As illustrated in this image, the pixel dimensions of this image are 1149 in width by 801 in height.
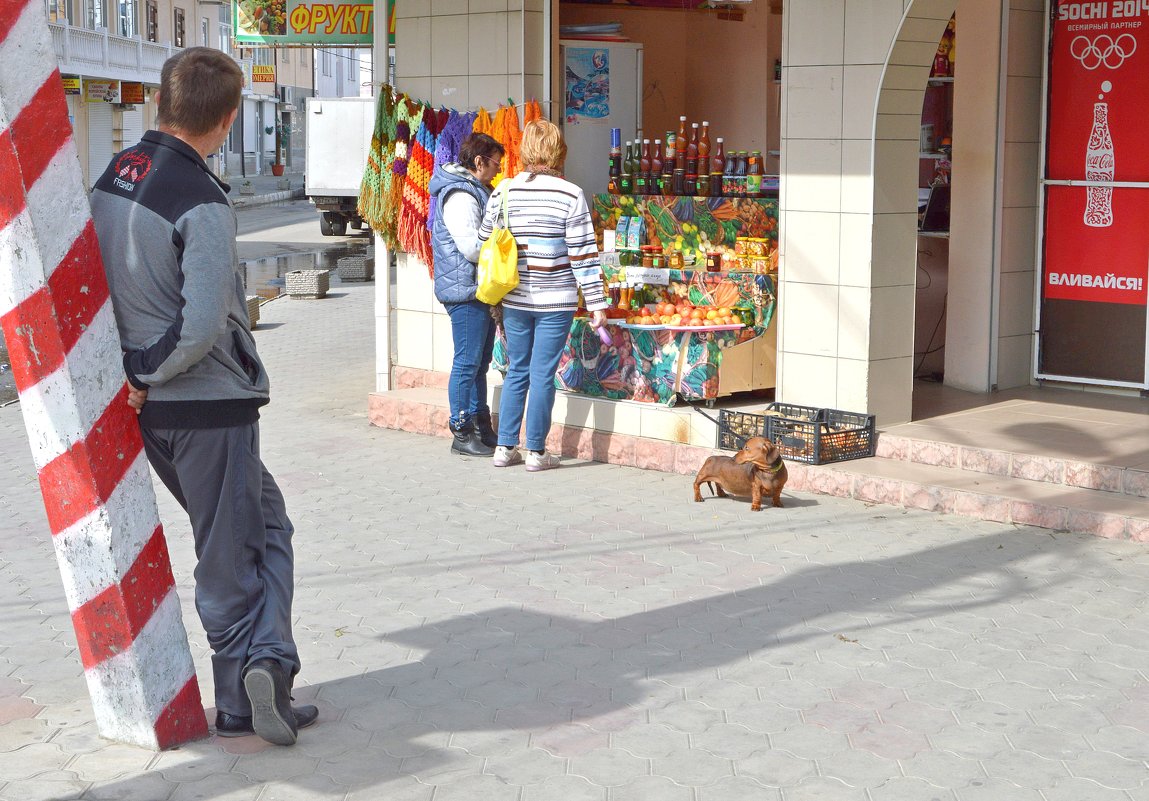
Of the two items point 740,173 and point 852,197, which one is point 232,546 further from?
point 740,173

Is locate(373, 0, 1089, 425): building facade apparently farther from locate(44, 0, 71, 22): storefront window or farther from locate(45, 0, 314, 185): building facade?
locate(44, 0, 71, 22): storefront window

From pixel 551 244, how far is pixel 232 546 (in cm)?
419

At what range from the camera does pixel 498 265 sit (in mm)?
7859

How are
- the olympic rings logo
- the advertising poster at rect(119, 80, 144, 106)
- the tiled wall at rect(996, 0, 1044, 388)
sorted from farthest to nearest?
the advertising poster at rect(119, 80, 144, 106), the tiled wall at rect(996, 0, 1044, 388), the olympic rings logo

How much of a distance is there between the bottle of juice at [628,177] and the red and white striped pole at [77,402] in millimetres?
6027

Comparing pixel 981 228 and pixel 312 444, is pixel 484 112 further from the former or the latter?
pixel 981 228

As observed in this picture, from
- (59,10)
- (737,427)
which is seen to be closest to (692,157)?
(737,427)

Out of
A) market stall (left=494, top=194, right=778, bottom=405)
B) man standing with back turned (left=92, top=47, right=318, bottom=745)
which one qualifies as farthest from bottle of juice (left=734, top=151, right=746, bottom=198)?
man standing with back turned (left=92, top=47, right=318, bottom=745)

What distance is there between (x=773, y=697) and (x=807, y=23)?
4.48m

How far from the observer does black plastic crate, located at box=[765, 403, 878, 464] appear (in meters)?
7.65

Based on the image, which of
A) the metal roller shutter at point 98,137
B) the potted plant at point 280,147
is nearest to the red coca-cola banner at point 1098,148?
the metal roller shutter at point 98,137

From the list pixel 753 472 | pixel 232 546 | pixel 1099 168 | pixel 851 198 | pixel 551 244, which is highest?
pixel 1099 168

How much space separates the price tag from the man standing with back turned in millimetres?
4896

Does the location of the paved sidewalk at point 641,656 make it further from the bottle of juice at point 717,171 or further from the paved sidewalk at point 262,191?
the paved sidewalk at point 262,191
